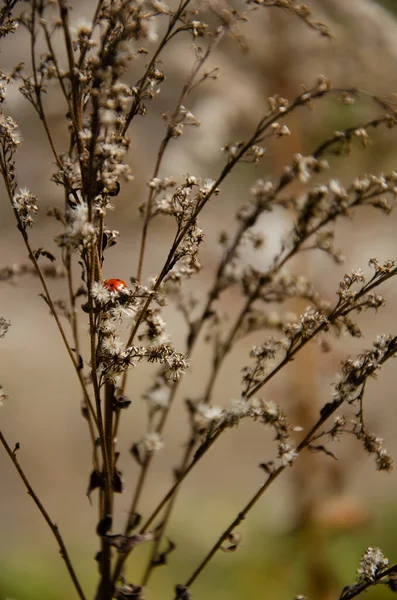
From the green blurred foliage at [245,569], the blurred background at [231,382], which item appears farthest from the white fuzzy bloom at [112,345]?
the green blurred foliage at [245,569]

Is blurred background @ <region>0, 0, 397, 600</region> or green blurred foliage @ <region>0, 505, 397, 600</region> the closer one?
green blurred foliage @ <region>0, 505, 397, 600</region>

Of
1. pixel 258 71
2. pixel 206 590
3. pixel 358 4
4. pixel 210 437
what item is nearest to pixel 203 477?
pixel 206 590

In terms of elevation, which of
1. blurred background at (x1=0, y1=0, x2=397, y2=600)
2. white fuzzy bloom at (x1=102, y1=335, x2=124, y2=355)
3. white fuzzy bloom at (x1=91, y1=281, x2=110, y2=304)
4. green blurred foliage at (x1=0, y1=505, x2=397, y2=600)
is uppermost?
blurred background at (x1=0, y1=0, x2=397, y2=600)

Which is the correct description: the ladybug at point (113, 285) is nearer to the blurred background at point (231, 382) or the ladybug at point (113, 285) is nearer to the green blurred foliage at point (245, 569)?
the blurred background at point (231, 382)

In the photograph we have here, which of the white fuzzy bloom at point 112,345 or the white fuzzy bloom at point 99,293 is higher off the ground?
the white fuzzy bloom at point 99,293

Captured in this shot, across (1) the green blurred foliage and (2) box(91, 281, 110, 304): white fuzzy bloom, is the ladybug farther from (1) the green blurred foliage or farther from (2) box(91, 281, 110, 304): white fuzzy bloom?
(1) the green blurred foliage

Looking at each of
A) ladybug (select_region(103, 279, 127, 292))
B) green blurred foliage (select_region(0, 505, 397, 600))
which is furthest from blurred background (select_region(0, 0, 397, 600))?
ladybug (select_region(103, 279, 127, 292))

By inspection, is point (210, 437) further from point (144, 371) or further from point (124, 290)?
point (144, 371)

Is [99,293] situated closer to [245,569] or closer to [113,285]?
[113,285]
